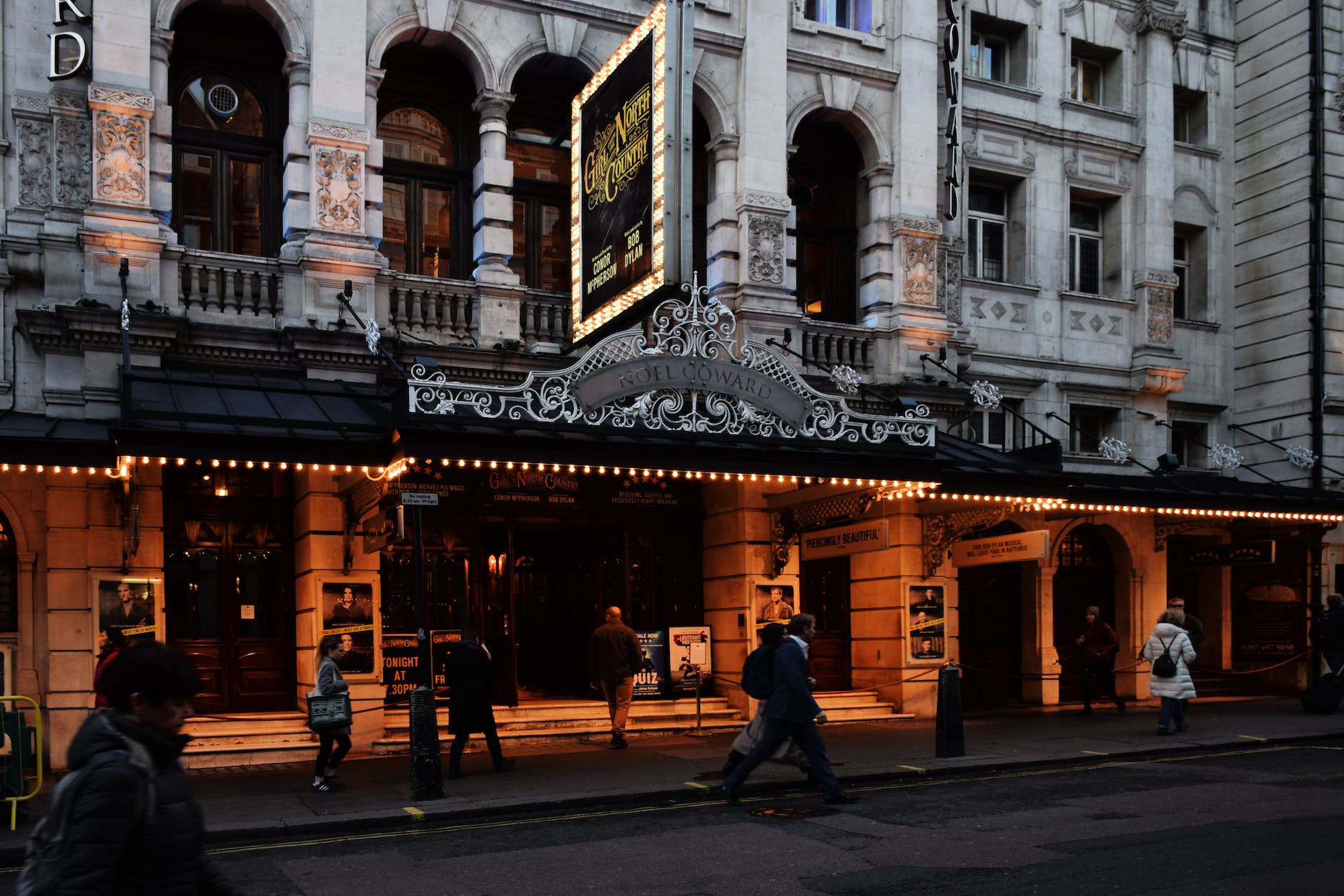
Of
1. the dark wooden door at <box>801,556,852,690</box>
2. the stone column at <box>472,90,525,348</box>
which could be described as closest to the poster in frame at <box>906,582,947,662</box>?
the dark wooden door at <box>801,556,852,690</box>

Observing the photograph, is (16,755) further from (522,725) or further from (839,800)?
(839,800)

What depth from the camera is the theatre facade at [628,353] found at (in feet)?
48.8

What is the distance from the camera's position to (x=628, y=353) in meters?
15.0

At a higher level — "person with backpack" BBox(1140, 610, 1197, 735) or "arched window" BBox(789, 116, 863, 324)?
"arched window" BBox(789, 116, 863, 324)

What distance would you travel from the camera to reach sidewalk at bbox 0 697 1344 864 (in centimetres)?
1148

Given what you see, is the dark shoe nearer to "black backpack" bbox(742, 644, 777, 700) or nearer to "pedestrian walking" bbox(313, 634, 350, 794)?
"black backpack" bbox(742, 644, 777, 700)

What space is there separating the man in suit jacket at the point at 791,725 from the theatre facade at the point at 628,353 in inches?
142

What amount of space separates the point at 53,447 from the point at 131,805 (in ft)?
34.2

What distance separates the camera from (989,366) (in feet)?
73.0

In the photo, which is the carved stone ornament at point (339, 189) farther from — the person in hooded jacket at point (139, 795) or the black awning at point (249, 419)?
the person in hooded jacket at point (139, 795)

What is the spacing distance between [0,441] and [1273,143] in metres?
23.3

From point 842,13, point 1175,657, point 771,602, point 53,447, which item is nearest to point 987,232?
point 842,13

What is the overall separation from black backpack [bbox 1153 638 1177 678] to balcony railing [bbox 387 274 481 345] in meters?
10.3

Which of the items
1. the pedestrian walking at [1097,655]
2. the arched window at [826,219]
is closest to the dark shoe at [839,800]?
the pedestrian walking at [1097,655]
